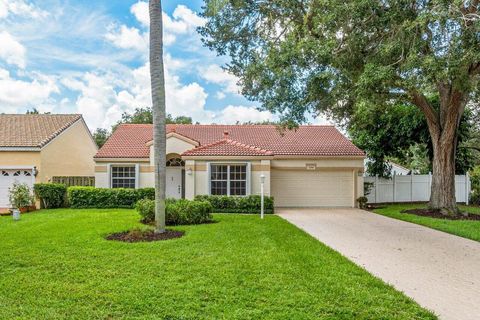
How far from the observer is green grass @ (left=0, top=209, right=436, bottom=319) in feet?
16.1

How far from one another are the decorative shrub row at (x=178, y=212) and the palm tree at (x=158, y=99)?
6.78 ft

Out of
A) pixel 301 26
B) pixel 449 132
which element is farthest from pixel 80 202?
pixel 449 132

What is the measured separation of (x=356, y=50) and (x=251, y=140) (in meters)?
11.7

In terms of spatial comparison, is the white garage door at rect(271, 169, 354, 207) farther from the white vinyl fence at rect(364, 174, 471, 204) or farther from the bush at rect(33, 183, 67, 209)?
the bush at rect(33, 183, 67, 209)

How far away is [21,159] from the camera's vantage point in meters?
19.3

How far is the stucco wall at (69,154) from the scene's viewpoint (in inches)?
790

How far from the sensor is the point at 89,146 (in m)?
25.3

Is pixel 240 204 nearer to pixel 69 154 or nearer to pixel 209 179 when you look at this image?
pixel 209 179

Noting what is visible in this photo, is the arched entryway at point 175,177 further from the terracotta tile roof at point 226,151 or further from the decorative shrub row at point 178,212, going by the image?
the decorative shrub row at point 178,212

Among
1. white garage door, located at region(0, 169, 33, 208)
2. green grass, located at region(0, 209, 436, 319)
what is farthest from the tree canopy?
white garage door, located at region(0, 169, 33, 208)

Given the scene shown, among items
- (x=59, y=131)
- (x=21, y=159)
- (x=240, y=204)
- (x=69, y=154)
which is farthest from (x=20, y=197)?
(x=240, y=204)

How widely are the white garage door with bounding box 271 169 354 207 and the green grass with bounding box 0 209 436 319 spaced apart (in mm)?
10606

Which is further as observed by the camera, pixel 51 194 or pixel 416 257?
pixel 51 194

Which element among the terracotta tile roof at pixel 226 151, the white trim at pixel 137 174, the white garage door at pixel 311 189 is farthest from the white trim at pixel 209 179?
the white trim at pixel 137 174
